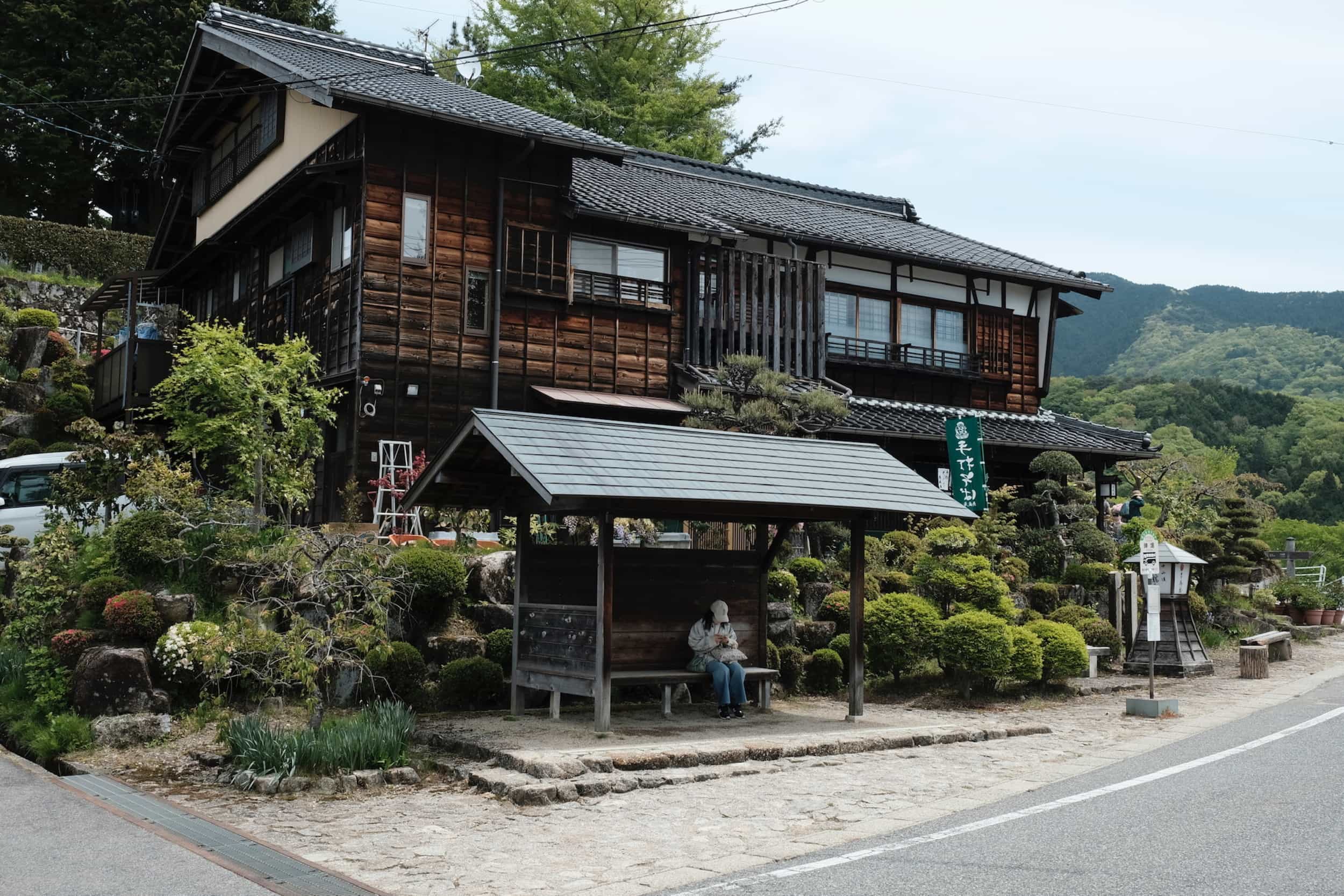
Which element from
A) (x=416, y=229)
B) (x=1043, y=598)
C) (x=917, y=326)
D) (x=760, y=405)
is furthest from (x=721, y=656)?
(x=917, y=326)

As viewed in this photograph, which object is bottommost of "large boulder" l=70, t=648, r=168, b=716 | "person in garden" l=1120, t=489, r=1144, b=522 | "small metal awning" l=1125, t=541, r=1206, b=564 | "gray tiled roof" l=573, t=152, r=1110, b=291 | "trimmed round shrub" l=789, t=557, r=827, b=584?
"large boulder" l=70, t=648, r=168, b=716

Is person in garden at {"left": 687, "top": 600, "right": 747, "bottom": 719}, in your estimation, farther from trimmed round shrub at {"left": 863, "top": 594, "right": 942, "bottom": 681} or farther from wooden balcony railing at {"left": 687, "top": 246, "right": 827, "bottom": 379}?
wooden balcony railing at {"left": 687, "top": 246, "right": 827, "bottom": 379}

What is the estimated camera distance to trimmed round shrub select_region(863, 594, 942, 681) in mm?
16109

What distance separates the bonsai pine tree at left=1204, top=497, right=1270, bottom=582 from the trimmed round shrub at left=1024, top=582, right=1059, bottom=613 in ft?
20.9

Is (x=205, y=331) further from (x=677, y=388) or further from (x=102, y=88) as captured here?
(x=102, y=88)

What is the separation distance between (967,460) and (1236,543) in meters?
7.52

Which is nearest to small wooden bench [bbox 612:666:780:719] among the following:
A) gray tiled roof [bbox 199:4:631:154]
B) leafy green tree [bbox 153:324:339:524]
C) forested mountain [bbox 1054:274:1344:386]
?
leafy green tree [bbox 153:324:339:524]

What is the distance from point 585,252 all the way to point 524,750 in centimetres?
1328

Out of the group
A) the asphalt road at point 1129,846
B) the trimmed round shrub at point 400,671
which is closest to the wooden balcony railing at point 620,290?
the trimmed round shrub at point 400,671

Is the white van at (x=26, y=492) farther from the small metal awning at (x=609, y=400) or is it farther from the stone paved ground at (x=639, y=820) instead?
the stone paved ground at (x=639, y=820)

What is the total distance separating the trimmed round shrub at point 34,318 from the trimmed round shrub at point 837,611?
22.4 metres

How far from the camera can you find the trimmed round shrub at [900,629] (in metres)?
16.1

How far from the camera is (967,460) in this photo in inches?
→ 874

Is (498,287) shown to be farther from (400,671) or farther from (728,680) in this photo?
(728,680)
